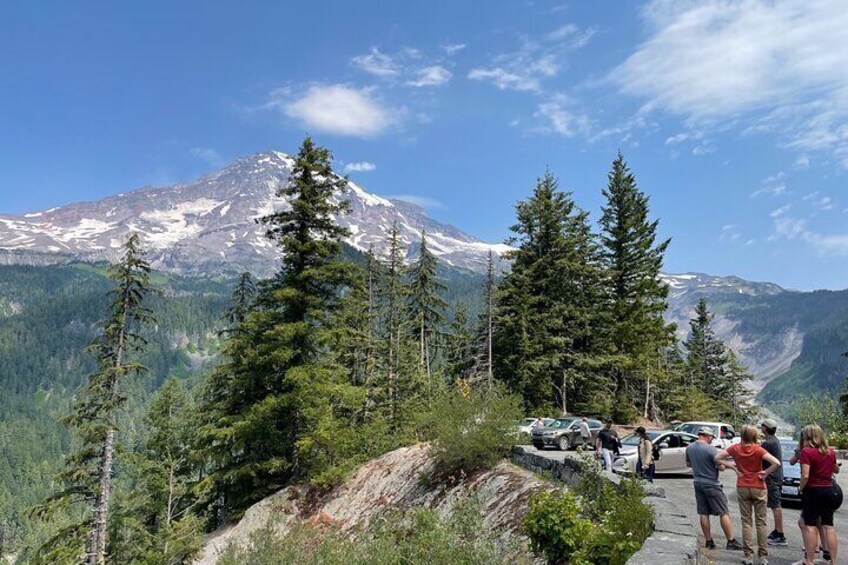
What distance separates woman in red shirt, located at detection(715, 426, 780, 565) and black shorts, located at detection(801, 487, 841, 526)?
1.85ft

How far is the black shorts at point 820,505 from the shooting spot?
7832mm

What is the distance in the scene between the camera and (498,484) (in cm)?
1405

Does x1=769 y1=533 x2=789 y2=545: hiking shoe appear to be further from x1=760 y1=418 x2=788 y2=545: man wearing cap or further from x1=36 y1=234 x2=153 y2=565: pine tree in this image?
x1=36 y1=234 x2=153 y2=565: pine tree

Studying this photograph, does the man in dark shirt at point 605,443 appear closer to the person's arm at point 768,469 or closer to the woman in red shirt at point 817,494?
the person's arm at point 768,469

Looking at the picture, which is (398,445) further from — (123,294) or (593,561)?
(593,561)

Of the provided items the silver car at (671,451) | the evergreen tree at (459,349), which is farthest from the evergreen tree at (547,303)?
the silver car at (671,451)

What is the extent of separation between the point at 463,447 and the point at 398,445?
29.4 feet

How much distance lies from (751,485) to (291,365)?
1811cm

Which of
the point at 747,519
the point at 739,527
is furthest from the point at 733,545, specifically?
the point at 739,527

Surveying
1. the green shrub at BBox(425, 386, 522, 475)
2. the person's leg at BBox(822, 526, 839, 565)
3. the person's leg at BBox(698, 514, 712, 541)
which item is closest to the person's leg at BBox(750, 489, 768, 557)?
the person's leg at BBox(822, 526, 839, 565)

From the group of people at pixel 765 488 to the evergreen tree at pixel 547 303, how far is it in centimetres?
2538

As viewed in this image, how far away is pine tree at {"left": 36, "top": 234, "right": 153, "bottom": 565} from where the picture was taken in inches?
899

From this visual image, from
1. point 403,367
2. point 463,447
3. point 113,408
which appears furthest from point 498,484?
point 403,367

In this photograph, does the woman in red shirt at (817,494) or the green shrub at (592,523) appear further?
the woman in red shirt at (817,494)
